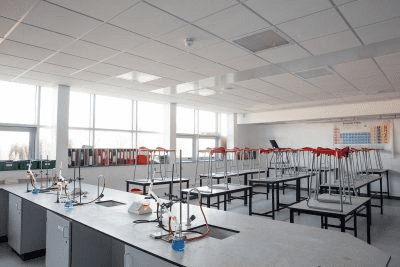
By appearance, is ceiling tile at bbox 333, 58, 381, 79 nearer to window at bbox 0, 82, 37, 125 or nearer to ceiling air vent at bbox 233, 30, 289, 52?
ceiling air vent at bbox 233, 30, 289, 52

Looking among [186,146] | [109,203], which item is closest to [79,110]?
[186,146]

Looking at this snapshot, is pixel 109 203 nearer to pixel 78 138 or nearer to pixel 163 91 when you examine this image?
pixel 163 91

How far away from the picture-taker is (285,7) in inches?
86.8

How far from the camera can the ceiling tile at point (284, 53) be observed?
3115mm

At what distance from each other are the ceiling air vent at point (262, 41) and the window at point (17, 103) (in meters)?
4.10

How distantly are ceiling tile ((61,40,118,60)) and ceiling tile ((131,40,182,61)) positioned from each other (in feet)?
0.98

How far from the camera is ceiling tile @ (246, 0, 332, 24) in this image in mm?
2133

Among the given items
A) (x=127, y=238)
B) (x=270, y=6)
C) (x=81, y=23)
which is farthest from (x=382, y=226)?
(x=81, y=23)

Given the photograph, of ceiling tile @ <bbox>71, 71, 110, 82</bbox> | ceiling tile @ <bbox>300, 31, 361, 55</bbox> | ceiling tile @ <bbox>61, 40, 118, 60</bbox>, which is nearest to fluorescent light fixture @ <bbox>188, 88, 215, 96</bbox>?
ceiling tile @ <bbox>71, 71, 110, 82</bbox>

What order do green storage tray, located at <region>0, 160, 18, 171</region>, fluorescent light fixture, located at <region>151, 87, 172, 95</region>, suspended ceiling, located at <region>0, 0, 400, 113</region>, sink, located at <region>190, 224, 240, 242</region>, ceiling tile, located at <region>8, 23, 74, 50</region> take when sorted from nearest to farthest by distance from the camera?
sink, located at <region>190, 224, 240, 242</region> → suspended ceiling, located at <region>0, 0, 400, 113</region> → ceiling tile, located at <region>8, 23, 74, 50</region> → green storage tray, located at <region>0, 160, 18, 171</region> → fluorescent light fixture, located at <region>151, 87, 172, 95</region>

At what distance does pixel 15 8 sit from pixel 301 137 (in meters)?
7.53

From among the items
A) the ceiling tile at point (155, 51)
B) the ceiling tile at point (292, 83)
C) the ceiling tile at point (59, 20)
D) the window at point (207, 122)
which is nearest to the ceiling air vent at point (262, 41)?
the ceiling tile at point (155, 51)

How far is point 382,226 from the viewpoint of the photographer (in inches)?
169

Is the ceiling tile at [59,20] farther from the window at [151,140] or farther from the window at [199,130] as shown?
the window at [199,130]
